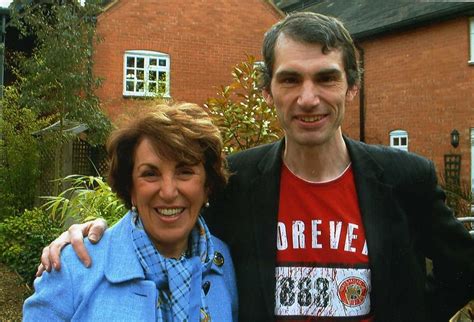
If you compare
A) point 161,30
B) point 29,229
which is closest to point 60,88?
point 29,229

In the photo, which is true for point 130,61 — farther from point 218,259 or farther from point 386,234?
point 386,234

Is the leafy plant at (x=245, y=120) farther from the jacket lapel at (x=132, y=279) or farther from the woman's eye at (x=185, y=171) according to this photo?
the jacket lapel at (x=132, y=279)

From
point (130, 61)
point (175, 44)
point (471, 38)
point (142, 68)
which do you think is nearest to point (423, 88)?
point (471, 38)

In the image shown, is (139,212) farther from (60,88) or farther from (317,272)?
(60,88)

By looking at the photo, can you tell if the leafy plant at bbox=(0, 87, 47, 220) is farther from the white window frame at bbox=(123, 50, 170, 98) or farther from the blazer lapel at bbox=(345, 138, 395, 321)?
the blazer lapel at bbox=(345, 138, 395, 321)

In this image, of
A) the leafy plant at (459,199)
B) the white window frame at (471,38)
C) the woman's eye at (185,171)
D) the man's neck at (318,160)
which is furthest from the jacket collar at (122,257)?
the white window frame at (471,38)

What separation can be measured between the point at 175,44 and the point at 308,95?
58.5 ft

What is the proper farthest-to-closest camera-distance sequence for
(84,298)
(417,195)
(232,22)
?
(232,22), (417,195), (84,298)

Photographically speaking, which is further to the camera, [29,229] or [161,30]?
[161,30]

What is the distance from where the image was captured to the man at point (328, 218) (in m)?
2.35

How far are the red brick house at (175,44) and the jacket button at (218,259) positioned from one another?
15.9 meters

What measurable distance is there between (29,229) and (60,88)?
149 inches

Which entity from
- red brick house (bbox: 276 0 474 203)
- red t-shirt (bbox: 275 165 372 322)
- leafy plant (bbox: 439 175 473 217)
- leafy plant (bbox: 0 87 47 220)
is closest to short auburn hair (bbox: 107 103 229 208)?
red t-shirt (bbox: 275 165 372 322)

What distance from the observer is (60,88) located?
12.3 meters
